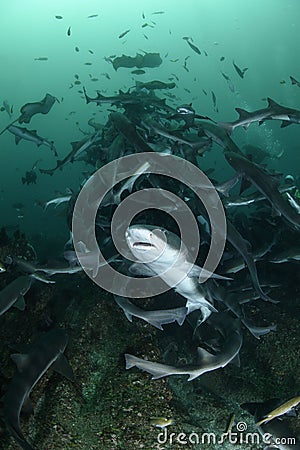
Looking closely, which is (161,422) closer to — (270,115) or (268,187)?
(268,187)

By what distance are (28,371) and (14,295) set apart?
1208 mm

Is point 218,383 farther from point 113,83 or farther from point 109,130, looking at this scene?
point 113,83

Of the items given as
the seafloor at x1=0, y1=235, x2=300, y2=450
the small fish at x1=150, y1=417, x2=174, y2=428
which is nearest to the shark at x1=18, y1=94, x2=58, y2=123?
the seafloor at x1=0, y1=235, x2=300, y2=450

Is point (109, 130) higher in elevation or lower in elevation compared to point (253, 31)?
higher

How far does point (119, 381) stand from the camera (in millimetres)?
4270

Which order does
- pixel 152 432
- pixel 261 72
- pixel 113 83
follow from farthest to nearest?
1. pixel 113 83
2. pixel 261 72
3. pixel 152 432

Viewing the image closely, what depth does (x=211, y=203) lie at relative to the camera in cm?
511

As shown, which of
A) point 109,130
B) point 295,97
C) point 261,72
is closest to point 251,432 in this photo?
point 109,130

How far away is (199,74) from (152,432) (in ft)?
425

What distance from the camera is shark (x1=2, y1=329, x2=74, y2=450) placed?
3.21 m

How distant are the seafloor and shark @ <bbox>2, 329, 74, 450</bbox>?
526mm

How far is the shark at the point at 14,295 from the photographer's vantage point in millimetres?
4434

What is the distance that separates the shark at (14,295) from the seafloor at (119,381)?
53cm

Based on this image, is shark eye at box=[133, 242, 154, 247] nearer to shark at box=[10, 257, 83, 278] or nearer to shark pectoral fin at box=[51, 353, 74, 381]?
shark pectoral fin at box=[51, 353, 74, 381]
